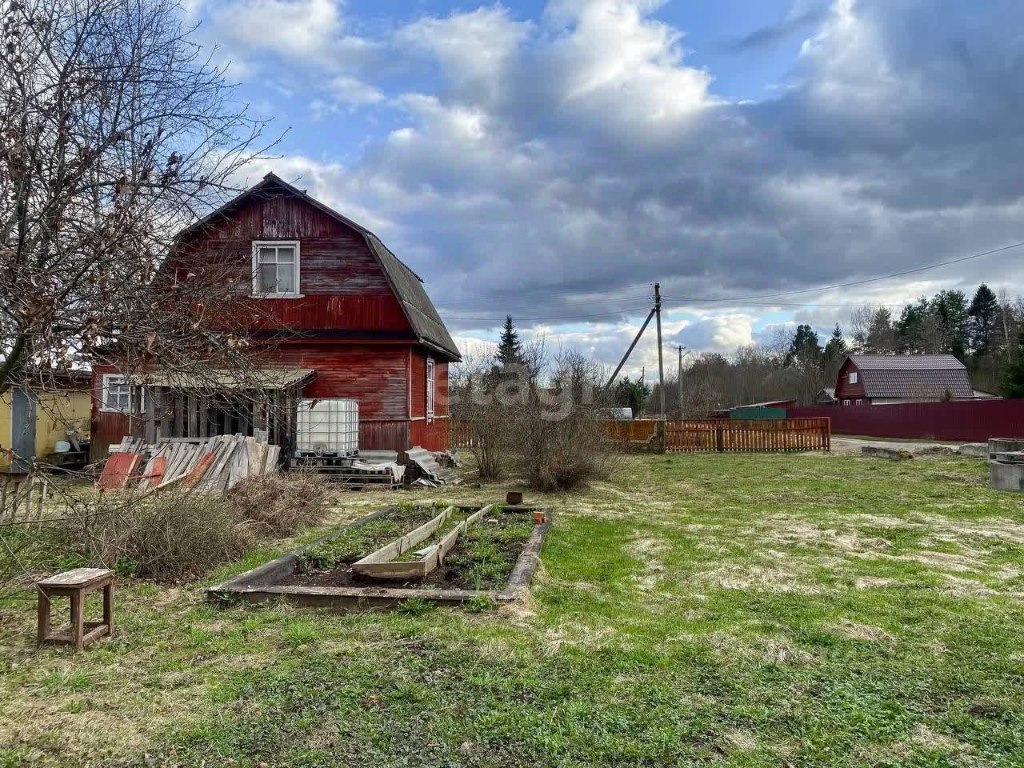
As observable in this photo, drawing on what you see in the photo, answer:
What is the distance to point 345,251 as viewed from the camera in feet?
52.4

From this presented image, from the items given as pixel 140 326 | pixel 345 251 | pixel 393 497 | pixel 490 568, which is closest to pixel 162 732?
pixel 140 326

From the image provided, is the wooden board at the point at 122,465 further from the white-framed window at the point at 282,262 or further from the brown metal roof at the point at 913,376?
the brown metal roof at the point at 913,376

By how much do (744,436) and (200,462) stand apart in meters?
18.1

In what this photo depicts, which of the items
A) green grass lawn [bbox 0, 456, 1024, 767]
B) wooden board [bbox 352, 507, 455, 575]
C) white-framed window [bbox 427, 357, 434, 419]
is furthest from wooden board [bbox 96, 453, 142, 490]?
white-framed window [bbox 427, 357, 434, 419]

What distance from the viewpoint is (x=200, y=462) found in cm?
1168

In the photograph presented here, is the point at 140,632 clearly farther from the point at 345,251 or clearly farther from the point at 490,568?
the point at 345,251

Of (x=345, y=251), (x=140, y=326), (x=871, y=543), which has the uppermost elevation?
(x=345, y=251)

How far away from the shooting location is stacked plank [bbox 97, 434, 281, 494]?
446 inches

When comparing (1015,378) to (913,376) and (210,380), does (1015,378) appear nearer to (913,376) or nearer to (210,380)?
(913,376)

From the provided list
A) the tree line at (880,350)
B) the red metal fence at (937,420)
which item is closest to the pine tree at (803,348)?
the tree line at (880,350)

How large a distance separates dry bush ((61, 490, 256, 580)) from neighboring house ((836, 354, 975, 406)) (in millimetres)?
43792

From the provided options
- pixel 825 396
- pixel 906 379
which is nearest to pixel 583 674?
pixel 906 379

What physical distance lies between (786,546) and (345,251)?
39.2 ft

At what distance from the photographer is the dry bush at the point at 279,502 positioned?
8.46 metres
